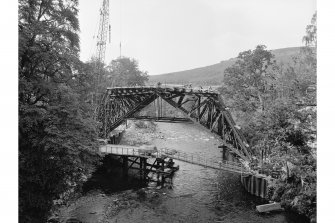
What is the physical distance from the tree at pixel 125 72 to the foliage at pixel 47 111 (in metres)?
53.4

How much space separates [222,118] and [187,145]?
16.7 metres

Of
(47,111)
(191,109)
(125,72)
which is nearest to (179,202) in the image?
(191,109)

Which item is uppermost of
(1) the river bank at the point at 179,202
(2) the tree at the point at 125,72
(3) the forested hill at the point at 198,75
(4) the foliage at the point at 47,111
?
(3) the forested hill at the point at 198,75

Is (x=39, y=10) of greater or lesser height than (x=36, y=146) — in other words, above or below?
above

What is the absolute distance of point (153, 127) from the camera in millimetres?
64125

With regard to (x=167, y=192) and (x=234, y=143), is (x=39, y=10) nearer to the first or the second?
(x=167, y=192)

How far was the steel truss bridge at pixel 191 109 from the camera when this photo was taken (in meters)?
30.0

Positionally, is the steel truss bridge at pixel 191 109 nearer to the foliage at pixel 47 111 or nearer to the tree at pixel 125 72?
the foliage at pixel 47 111

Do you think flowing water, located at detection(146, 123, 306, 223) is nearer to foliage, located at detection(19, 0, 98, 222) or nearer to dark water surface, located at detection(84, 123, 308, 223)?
dark water surface, located at detection(84, 123, 308, 223)

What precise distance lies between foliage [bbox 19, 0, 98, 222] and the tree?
53371mm

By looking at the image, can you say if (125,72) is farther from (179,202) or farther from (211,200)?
(211,200)

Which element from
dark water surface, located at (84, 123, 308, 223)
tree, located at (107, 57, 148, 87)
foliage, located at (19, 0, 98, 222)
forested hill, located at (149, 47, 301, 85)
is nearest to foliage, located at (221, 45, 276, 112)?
dark water surface, located at (84, 123, 308, 223)

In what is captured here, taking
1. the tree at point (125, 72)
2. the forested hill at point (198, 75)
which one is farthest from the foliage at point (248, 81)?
the forested hill at point (198, 75)

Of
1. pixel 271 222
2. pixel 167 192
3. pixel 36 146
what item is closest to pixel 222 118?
pixel 167 192
